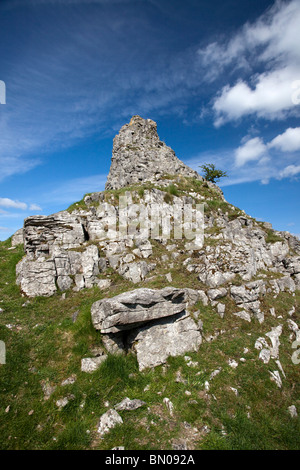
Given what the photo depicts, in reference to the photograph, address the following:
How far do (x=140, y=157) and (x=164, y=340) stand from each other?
3708cm

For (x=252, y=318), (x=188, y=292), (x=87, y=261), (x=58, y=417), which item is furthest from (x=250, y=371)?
(x=87, y=261)

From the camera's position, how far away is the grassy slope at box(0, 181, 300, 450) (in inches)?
295

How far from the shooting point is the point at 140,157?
1610 inches

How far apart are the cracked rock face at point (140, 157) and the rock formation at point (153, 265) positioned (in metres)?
13.1

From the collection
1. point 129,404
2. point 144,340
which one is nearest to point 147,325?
point 144,340

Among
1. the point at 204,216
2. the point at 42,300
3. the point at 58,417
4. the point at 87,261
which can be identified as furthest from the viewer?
the point at 204,216

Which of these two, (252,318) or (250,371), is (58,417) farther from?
(252,318)

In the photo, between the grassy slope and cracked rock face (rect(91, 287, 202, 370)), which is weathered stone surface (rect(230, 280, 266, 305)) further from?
cracked rock face (rect(91, 287, 202, 370))

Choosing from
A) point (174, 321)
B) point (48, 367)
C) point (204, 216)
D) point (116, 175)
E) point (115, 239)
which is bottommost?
point (48, 367)

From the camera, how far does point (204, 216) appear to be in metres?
25.5

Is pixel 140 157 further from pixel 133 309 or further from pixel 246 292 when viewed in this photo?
pixel 133 309

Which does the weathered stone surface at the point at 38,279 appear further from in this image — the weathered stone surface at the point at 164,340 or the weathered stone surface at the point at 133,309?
the weathered stone surface at the point at 164,340

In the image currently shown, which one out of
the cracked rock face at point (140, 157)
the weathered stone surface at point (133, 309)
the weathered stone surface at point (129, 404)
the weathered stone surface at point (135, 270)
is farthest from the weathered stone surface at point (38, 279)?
the cracked rock face at point (140, 157)

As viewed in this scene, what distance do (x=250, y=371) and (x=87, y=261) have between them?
43.8 ft
